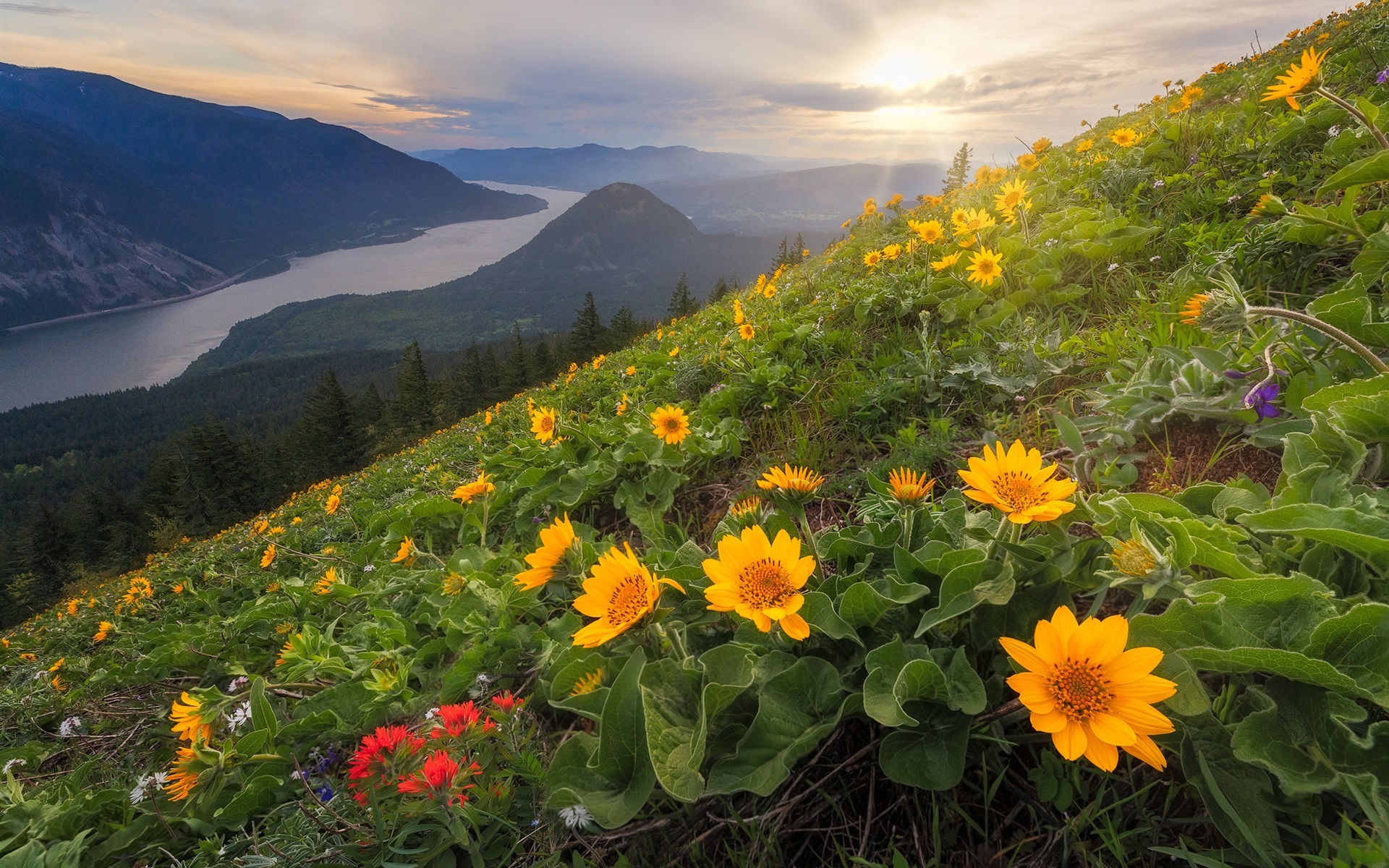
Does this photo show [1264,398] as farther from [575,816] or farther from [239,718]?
[239,718]

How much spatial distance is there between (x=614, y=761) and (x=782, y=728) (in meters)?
0.35

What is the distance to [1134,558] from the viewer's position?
102cm

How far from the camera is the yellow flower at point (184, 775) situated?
150cm

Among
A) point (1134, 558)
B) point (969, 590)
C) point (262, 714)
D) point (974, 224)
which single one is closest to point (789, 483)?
point (969, 590)

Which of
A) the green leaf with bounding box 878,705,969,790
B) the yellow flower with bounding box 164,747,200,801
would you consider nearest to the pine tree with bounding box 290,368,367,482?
the yellow flower with bounding box 164,747,200,801

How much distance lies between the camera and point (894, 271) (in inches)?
150

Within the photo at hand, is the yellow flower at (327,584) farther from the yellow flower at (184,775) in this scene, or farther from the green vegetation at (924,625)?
the yellow flower at (184,775)

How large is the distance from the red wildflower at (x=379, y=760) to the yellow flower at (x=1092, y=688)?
47.9 inches

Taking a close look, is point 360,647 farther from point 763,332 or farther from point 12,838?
point 763,332

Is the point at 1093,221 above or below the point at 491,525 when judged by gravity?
above

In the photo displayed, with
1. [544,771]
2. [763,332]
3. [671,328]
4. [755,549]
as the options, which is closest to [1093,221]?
[763,332]

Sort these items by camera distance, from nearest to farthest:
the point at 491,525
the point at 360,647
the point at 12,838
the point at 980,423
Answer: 1. the point at 12,838
2. the point at 360,647
3. the point at 980,423
4. the point at 491,525

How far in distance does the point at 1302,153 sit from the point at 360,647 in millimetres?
4701

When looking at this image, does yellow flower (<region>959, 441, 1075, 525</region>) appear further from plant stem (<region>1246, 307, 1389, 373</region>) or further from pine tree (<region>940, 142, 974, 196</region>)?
pine tree (<region>940, 142, 974, 196</region>)
